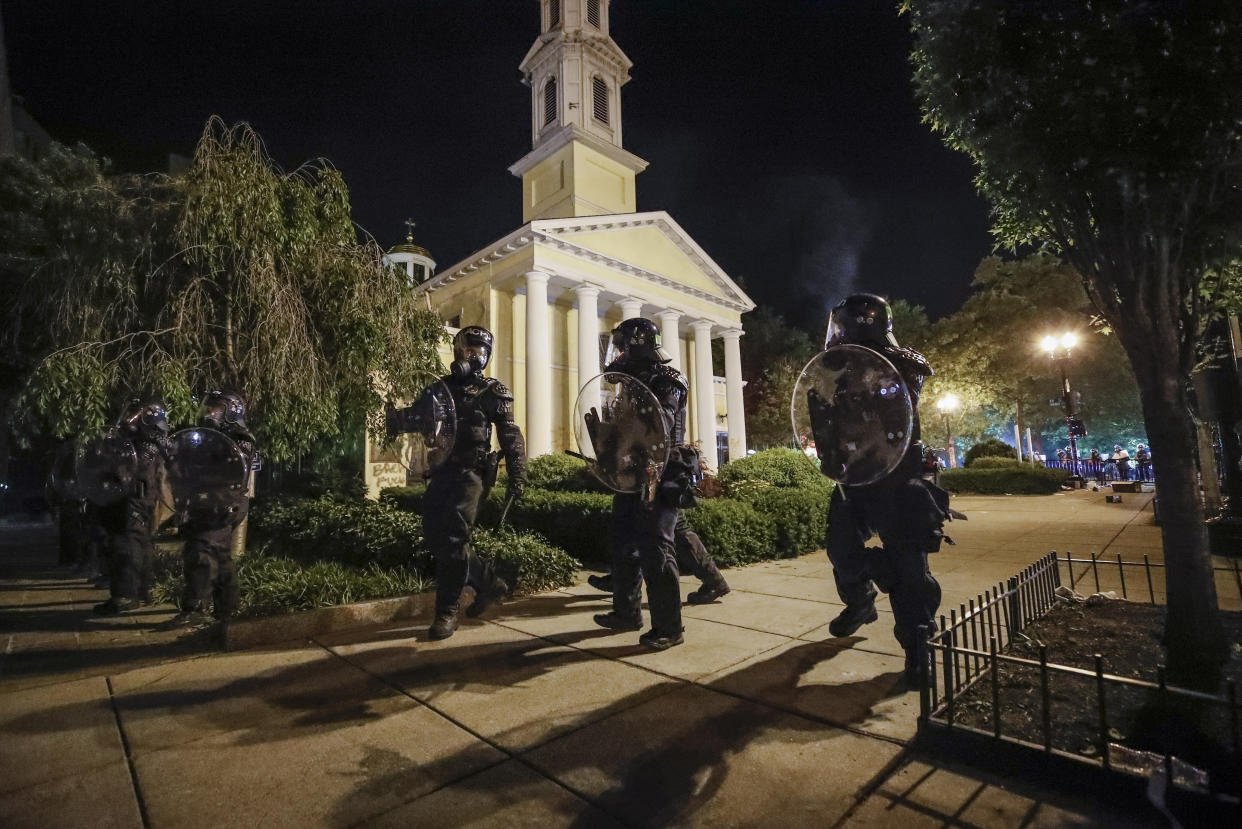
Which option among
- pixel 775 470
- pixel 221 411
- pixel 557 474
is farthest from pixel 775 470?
pixel 221 411

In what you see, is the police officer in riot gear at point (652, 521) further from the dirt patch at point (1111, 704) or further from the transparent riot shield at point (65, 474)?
the transparent riot shield at point (65, 474)

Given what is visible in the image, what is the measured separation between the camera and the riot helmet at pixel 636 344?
13.7ft

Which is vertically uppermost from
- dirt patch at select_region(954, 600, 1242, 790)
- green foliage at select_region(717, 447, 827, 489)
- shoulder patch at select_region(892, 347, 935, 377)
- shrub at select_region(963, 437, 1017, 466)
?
shoulder patch at select_region(892, 347, 935, 377)

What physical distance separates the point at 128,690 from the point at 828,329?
483cm

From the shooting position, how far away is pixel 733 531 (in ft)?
24.0

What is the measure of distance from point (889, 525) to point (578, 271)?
18705 mm

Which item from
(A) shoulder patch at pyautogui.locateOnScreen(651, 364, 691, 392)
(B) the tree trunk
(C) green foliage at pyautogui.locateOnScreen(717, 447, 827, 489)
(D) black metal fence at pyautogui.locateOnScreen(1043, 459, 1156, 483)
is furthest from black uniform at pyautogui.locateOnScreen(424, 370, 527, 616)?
(D) black metal fence at pyautogui.locateOnScreen(1043, 459, 1156, 483)

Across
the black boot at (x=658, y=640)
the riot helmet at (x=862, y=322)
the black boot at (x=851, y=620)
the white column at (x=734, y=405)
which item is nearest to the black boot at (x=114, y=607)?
the black boot at (x=658, y=640)

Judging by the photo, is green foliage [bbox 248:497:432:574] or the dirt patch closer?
the dirt patch

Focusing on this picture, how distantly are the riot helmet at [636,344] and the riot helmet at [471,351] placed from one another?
114cm

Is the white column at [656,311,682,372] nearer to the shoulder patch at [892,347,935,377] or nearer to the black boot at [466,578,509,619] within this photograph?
the black boot at [466,578,509,619]

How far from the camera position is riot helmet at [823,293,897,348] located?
11.5 ft

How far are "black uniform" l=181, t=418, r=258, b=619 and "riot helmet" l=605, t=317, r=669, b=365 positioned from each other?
11.8 feet

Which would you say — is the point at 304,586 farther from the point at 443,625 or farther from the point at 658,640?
the point at 658,640
